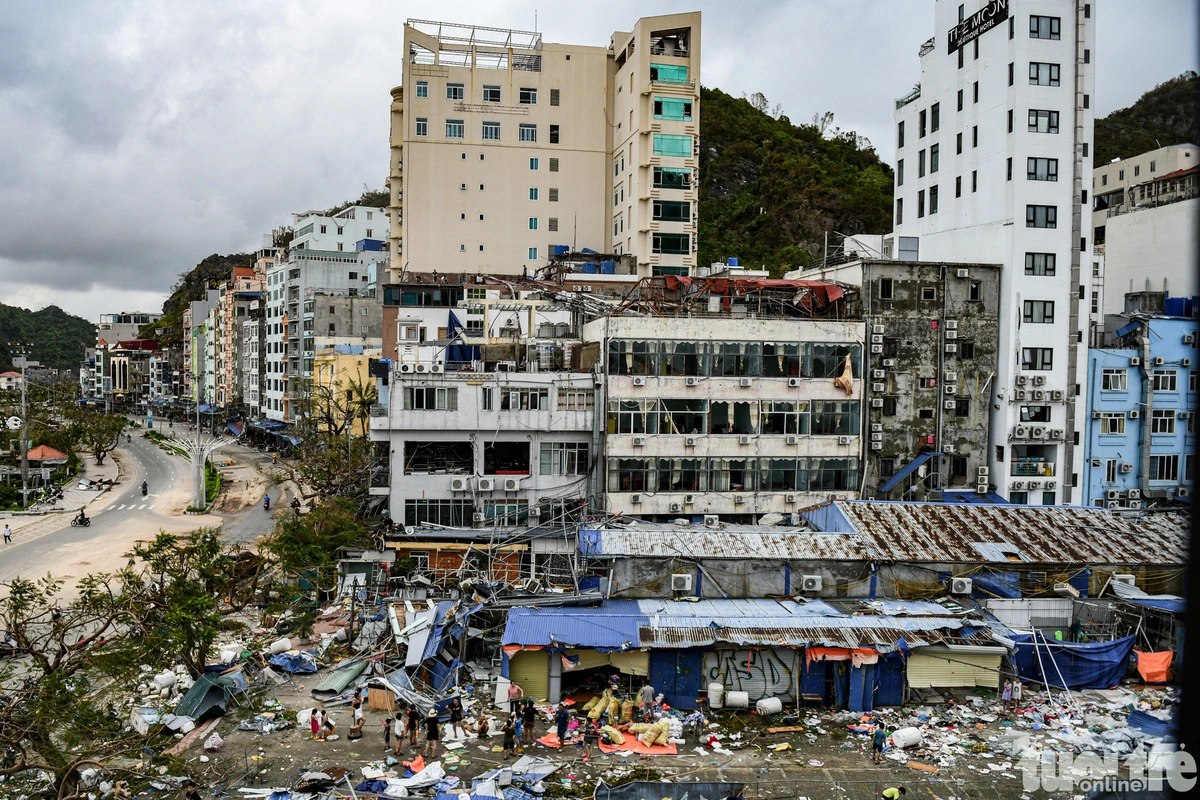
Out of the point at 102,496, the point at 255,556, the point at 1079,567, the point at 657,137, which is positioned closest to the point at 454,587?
the point at 255,556

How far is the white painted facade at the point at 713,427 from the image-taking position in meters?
27.1

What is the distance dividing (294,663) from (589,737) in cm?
763

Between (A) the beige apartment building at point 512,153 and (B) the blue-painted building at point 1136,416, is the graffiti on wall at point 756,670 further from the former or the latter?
(A) the beige apartment building at point 512,153

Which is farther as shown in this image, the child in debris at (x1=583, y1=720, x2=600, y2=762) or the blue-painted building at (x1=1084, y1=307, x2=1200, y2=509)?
the blue-painted building at (x1=1084, y1=307, x2=1200, y2=509)

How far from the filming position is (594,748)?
54.1 feet

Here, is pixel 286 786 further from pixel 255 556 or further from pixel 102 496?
pixel 102 496

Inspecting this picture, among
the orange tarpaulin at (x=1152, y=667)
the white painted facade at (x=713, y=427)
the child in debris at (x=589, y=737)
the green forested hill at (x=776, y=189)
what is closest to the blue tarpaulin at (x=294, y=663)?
the child in debris at (x=589, y=737)

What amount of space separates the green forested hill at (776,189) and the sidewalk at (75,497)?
131ft

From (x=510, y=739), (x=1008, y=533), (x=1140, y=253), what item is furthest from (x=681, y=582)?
(x=1140, y=253)

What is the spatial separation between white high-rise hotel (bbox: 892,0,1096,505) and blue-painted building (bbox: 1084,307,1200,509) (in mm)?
816

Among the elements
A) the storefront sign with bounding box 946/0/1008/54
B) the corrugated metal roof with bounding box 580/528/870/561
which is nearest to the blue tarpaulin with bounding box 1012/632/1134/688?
the corrugated metal roof with bounding box 580/528/870/561

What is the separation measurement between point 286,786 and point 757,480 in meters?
17.4

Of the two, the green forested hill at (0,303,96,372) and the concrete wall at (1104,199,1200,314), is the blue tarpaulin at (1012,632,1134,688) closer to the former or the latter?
the concrete wall at (1104,199,1200,314)

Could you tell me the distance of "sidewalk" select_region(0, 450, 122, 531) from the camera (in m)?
39.1
